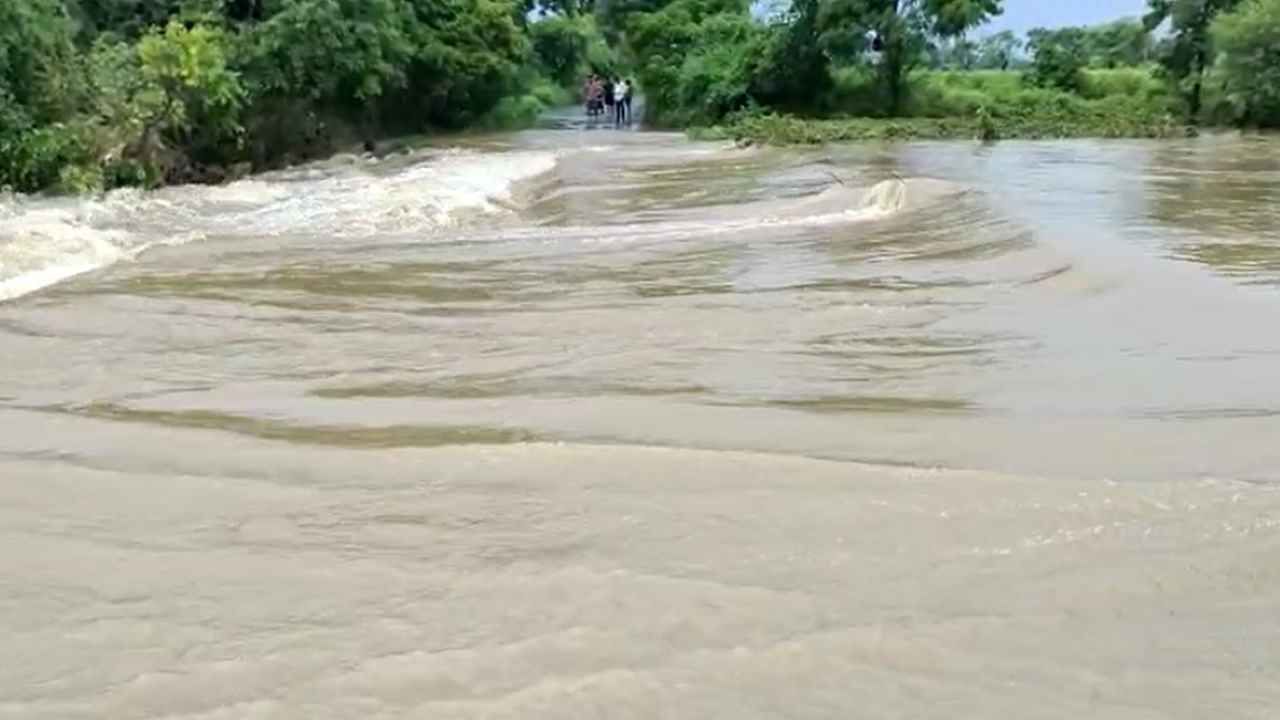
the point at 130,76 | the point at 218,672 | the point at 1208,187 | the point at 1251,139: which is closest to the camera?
the point at 218,672

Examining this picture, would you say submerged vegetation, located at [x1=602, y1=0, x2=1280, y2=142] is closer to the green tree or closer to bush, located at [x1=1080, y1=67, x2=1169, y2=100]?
bush, located at [x1=1080, y1=67, x2=1169, y2=100]

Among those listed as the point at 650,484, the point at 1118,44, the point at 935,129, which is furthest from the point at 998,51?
the point at 650,484

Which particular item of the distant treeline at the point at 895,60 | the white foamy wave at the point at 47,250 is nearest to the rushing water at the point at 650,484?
the white foamy wave at the point at 47,250

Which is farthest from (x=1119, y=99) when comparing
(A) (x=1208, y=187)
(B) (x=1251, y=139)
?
(A) (x=1208, y=187)

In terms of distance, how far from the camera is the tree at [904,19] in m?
31.7

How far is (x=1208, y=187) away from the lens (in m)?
15.0

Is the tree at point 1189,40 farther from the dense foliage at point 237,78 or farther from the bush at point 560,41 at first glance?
the dense foliage at point 237,78

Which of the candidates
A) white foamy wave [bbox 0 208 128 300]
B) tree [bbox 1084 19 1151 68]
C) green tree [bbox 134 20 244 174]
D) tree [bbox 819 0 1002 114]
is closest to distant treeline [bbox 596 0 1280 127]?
tree [bbox 819 0 1002 114]

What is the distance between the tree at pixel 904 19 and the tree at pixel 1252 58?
5.17 m

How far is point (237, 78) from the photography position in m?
19.2

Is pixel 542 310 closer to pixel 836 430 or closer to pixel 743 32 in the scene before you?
pixel 836 430

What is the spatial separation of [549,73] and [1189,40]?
16.8 metres

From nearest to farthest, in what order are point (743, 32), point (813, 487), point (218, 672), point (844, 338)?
point (218, 672) → point (813, 487) → point (844, 338) → point (743, 32)

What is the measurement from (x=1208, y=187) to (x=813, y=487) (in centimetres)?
1235
